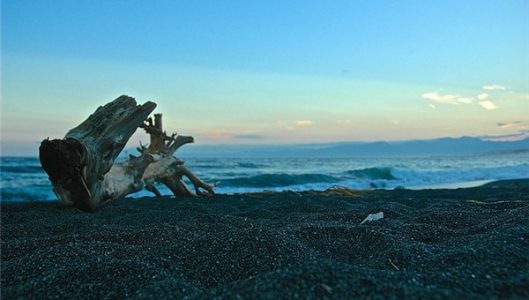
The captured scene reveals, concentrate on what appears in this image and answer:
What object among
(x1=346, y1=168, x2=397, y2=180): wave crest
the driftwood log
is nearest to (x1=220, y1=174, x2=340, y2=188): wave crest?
(x1=346, y1=168, x2=397, y2=180): wave crest

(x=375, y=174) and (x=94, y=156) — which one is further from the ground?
(x=94, y=156)

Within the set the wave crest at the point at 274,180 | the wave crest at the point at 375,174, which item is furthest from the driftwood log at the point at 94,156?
the wave crest at the point at 375,174

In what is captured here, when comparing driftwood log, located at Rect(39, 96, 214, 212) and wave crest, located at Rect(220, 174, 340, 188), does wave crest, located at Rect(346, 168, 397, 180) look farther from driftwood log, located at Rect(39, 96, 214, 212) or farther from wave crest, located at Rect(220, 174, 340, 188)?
driftwood log, located at Rect(39, 96, 214, 212)

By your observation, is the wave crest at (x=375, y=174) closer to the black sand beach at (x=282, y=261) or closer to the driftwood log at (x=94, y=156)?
the driftwood log at (x=94, y=156)

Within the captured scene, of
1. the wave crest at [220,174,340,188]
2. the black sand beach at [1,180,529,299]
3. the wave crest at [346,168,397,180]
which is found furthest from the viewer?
the wave crest at [346,168,397,180]

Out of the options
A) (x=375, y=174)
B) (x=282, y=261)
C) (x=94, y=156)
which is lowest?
(x=375, y=174)

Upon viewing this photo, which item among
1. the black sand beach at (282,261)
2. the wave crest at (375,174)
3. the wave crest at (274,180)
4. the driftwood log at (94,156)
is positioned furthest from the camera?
the wave crest at (375,174)

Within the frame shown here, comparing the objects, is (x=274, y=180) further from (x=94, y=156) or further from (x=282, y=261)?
(x=282, y=261)

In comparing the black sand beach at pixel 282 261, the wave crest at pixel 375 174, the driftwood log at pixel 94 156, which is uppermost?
the driftwood log at pixel 94 156

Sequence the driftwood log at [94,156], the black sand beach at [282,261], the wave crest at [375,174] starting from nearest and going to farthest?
the black sand beach at [282,261]
the driftwood log at [94,156]
the wave crest at [375,174]

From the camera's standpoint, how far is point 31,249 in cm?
285

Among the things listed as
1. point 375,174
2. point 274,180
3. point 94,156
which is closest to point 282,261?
point 94,156

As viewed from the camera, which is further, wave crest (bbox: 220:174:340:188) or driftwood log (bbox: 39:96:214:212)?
wave crest (bbox: 220:174:340:188)

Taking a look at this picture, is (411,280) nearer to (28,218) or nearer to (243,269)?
(243,269)
